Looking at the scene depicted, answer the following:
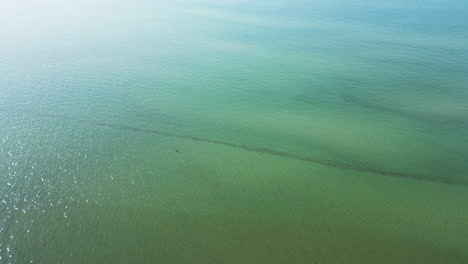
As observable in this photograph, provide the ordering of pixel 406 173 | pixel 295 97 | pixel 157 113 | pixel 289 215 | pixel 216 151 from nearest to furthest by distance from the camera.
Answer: pixel 289 215 → pixel 406 173 → pixel 216 151 → pixel 157 113 → pixel 295 97

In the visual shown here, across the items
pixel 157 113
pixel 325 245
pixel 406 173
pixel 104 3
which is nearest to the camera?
pixel 325 245

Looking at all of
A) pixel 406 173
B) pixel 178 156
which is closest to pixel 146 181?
pixel 178 156

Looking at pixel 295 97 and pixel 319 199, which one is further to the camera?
pixel 295 97

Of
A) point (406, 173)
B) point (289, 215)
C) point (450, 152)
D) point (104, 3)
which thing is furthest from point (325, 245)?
point (104, 3)

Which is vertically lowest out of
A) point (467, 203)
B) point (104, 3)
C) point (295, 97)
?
point (467, 203)

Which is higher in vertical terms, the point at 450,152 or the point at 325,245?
the point at 450,152

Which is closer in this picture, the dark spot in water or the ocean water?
the ocean water

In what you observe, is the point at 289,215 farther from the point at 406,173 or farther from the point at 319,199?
the point at 406,173

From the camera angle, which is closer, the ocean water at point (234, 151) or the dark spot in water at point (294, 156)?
the ocean water at point (234, 151)
